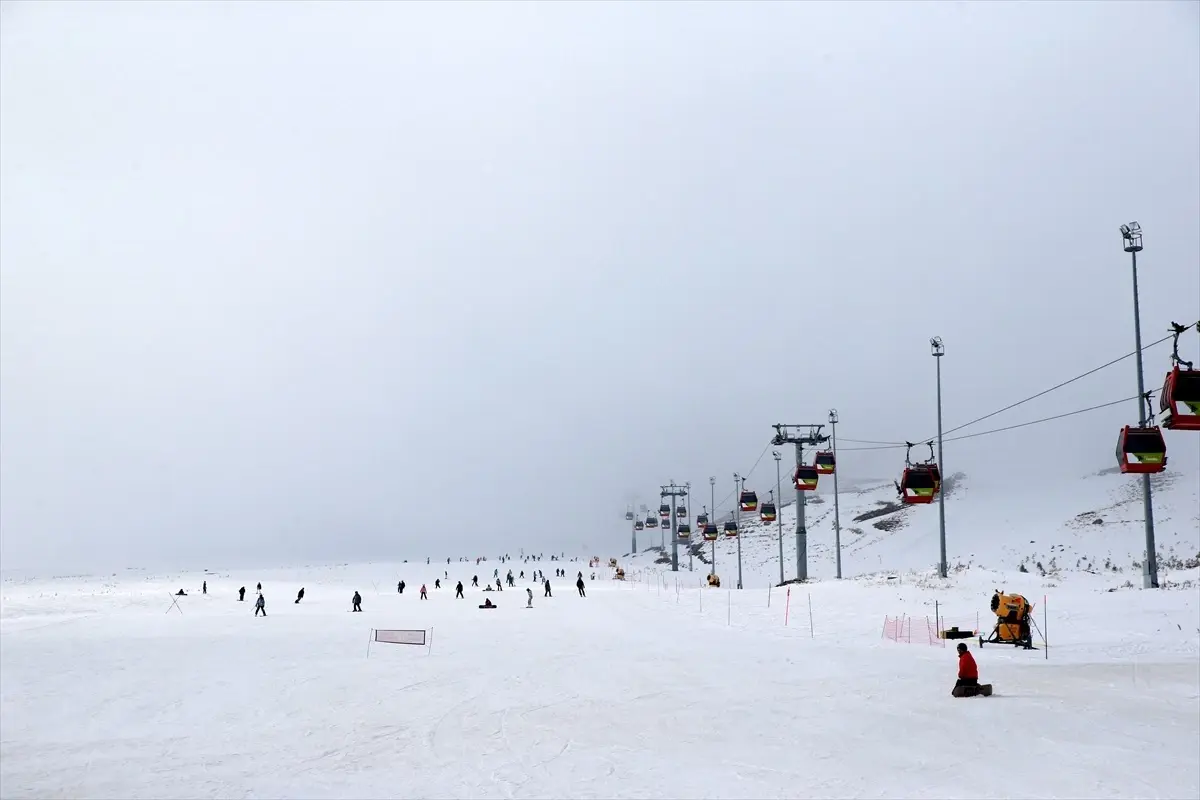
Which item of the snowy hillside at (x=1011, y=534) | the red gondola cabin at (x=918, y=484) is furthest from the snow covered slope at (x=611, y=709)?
the snowy hillside at (x=1011, y=534)

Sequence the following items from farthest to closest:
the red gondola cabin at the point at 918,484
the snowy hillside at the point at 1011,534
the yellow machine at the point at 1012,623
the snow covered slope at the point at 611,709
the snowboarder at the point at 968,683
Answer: the snowy hillside at the point at 1011,534 < the red gondola cabin at the point at 918,484 < the yellow machine at the point at 1012,623 < the snowboarder at the point at 968,683 < the snow covered slope at the point at 611,709

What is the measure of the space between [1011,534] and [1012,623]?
6134 cm

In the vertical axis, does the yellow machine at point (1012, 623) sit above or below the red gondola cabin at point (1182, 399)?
below

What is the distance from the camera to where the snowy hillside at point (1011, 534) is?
207ft

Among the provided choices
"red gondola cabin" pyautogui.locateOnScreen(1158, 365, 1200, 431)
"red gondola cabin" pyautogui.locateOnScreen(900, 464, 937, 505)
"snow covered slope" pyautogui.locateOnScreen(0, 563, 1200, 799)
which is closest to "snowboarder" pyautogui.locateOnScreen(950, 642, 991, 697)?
"snow covered slope" pyautogui.locateOnScreen(0, 563, 1200, 799)

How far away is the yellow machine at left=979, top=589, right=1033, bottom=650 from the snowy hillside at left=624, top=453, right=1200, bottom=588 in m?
13.5

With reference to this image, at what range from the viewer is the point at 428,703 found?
2130 centimetres

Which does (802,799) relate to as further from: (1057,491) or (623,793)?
(1057,491)

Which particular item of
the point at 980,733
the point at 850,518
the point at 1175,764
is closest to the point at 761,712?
the point at 980,733

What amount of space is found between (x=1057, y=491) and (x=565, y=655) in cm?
8929

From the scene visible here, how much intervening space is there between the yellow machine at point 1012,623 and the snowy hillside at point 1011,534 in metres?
13.5

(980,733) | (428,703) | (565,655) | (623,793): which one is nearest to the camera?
(623,793)

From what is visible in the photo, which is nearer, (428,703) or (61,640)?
(428,703)

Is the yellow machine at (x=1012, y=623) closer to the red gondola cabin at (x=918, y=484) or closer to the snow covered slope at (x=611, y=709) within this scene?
the snow covered slope at (x=611, y=709)
